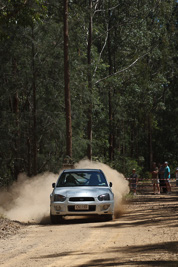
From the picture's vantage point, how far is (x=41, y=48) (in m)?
34.2

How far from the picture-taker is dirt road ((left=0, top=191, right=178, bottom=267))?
8938mm

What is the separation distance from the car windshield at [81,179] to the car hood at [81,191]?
1.56ft

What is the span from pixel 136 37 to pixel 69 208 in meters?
38.7

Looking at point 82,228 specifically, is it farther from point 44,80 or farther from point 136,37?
point 136,37

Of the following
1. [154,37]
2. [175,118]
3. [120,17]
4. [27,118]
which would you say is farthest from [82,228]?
[175,118]

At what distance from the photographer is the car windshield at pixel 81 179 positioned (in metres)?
17.5

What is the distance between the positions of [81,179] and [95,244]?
21.6 feet

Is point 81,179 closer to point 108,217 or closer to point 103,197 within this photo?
point 103,197

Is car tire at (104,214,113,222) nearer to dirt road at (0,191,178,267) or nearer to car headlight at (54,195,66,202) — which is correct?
dirt road at (0,191,178,267)

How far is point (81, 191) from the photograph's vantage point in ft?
54.4

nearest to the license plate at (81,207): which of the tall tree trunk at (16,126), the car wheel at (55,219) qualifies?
the car wheel at (55,219)

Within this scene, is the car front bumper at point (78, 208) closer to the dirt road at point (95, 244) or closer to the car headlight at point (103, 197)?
the car headlight at point (103, 197)

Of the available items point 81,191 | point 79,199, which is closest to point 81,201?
point 79,199

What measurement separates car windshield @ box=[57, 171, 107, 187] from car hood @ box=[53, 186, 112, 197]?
1.56ft
